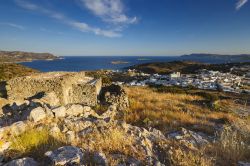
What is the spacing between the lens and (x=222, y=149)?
164 inches

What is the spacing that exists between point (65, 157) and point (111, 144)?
1021mm

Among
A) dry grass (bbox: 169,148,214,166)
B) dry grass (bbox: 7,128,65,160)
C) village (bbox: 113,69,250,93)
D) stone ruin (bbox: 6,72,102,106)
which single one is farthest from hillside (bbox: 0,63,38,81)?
dry grass (bbox: 169,148,214,166)

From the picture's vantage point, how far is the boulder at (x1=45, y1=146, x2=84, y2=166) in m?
2.84

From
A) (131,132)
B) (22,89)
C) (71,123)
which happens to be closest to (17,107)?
(71,123)

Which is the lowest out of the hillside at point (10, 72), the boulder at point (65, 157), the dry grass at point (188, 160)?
the hillside at point (10, 72)

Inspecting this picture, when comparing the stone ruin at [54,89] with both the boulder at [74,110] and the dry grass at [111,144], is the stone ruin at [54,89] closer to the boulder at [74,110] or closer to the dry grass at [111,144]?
the boulder at [74,110]

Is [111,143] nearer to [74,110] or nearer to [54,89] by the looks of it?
[74,110]

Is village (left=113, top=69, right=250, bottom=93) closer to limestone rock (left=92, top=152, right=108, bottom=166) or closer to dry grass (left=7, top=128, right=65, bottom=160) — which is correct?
dry grass (left=7, top=128, right=65, bottom=160)

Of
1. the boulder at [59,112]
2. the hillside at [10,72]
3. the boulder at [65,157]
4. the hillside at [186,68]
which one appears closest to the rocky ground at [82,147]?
the boulder at [65,157]

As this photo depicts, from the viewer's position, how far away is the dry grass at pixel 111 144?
3.59 m

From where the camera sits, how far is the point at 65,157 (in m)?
2.96

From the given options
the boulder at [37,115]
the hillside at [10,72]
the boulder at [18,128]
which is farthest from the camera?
the hillside at [10,72]

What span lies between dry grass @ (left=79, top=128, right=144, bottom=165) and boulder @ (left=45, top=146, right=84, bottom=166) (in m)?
0.45

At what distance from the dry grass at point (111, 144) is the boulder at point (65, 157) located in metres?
0.45
